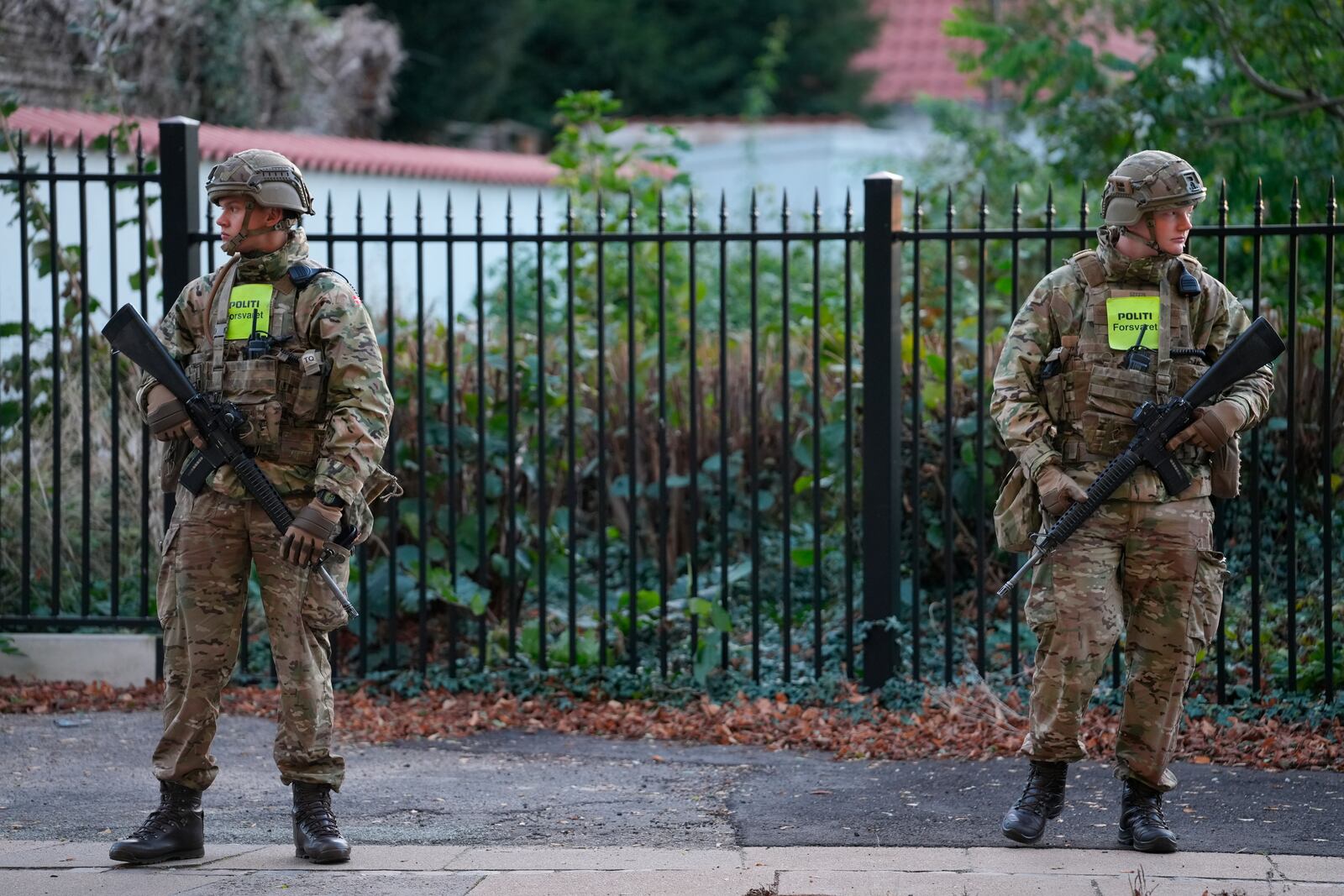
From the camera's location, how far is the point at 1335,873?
12.5ft

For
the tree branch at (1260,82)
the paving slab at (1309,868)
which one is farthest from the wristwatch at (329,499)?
the tree branch at (1260,82)

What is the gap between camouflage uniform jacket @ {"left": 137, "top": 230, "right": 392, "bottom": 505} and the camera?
4062 millimetres

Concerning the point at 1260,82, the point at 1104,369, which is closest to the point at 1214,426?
the point at 1104,369

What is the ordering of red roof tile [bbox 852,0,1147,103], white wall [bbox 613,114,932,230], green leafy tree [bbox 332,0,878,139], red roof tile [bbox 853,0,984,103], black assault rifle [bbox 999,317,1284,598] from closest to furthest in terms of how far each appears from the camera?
black assault rifle [bbox 999,317,1284,598] → white wall [bbox 613,114,932,230] → green leafy tree [bbox 332,0,878,139] → red roof tile [bbox 852,0,1147,103] → red roof tile [bbox 853,0,984,103]

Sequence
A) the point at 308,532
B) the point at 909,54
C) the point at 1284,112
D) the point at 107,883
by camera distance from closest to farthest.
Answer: the point at 107,883
the point at 308,532
the point at 1284,112
the point at 909,54

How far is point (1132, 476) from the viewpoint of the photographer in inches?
159

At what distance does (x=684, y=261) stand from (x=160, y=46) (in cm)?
690

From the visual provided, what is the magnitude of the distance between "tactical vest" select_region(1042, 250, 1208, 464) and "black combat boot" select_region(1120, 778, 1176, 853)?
87 centimetres

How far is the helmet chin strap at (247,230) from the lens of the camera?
13.5ft

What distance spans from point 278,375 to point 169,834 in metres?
1.21

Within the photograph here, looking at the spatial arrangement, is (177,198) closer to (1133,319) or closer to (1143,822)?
(1133,319)

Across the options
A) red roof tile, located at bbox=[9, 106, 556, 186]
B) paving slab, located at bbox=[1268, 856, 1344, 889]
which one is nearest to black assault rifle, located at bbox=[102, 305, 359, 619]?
paving slab, located at bbox=[1268, 856, 1344, 889]

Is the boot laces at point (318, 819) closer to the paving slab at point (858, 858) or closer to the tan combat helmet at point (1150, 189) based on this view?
Result: the paving slab at point (858, 858)

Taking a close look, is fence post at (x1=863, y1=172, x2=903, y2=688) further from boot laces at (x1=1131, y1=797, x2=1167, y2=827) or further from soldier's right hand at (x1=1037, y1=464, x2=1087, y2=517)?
boot laces at (x1=1131, y1=797, x2=1167, y2=827)
